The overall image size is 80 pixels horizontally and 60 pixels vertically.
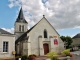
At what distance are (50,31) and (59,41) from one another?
3.32 metres

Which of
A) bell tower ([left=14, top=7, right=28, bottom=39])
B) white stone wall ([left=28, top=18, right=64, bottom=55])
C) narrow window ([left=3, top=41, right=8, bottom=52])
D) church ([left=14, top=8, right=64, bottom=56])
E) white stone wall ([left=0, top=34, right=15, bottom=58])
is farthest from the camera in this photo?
bell tower ([left=14, top=7, right=28, bottom=39])

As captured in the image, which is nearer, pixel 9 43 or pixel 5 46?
pixel 5 46

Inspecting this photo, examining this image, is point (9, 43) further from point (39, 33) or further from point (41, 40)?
point (39, 33)

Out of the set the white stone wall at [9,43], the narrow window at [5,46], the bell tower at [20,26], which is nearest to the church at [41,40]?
the white stone wall at [9,43]

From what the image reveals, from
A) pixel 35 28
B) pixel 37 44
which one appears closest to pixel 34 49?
pixel 37 44

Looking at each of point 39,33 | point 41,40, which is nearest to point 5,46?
point 41,40

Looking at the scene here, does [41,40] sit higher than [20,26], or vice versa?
[20,26]

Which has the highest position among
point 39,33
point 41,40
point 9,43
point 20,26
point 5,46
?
point 20,26

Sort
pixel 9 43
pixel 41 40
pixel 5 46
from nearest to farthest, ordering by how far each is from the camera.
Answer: pixel 5 46
pixel 9 43
pixel 41 40

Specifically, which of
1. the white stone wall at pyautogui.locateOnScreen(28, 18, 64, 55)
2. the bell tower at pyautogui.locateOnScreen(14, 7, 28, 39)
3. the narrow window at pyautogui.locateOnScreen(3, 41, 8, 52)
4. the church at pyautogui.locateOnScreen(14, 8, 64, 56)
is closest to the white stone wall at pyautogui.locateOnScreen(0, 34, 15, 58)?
the narrow window at pyautogui.locateOnScreen(3, 41, 8, 52)

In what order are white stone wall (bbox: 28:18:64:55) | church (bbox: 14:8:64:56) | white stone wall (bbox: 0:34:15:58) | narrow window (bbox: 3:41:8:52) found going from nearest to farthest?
white stone wall (bbox: 0:34:15:58) < narrow window (bbox: 3:41:8:52) < church (bbox: 14:8:64:56) < white stone wall (bbox: 28:18:64:55)

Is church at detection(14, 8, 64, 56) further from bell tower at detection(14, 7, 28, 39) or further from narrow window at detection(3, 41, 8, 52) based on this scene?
bell tower at detection(14, 7, 28, 39)

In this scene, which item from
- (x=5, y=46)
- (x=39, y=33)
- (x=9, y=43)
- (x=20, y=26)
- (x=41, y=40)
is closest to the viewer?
(x=5, y=46)

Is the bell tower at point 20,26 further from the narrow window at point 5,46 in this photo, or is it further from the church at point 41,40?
the narrow window at point 5,46
